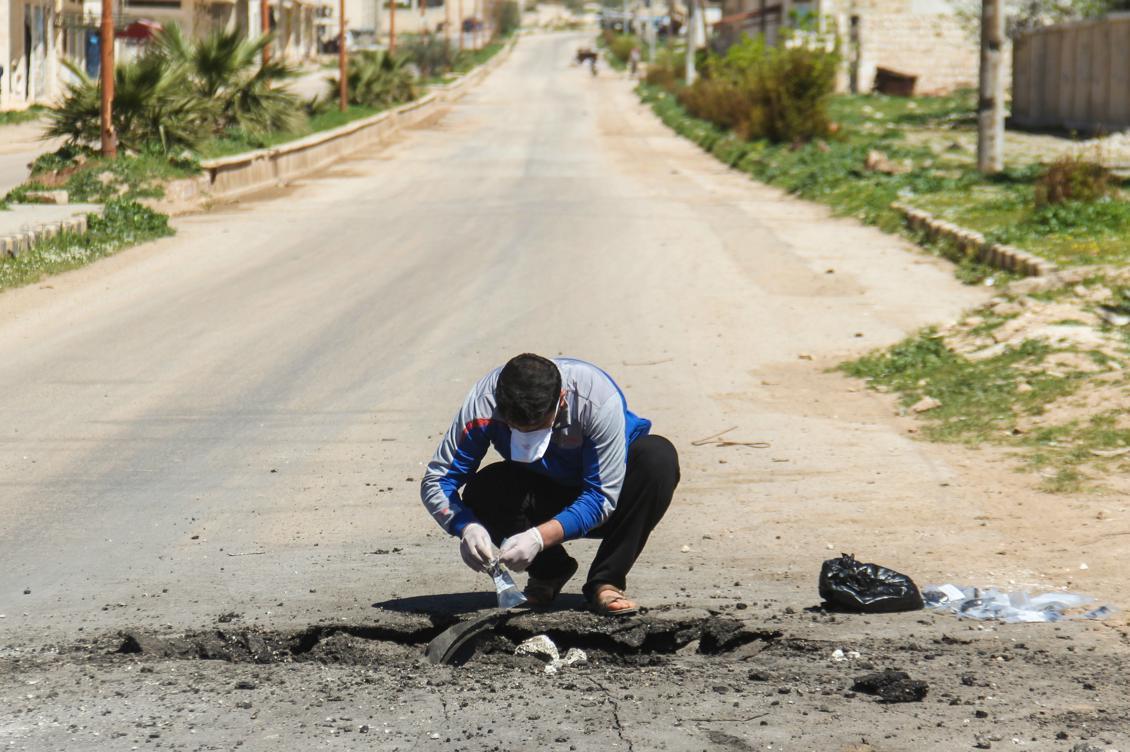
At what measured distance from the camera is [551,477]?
197 inches

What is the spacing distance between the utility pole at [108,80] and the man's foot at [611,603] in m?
15.7

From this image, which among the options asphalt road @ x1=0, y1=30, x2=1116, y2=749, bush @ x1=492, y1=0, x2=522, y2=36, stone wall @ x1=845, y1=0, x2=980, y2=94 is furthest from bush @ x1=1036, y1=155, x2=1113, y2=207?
bush @ x1=492, y1=0, x2=522, y2=36

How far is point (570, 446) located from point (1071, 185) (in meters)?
13.1

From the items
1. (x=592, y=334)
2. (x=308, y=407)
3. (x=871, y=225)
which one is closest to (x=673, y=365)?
(x=592, y=334)

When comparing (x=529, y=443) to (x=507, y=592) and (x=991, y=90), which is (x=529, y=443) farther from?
(x=991, y=90)

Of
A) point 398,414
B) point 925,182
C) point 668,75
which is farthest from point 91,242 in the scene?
point 668,75

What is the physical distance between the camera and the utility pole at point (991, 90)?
2088 cm

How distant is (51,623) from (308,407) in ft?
13.4

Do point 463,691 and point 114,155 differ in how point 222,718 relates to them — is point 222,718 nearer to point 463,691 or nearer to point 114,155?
point 463,691

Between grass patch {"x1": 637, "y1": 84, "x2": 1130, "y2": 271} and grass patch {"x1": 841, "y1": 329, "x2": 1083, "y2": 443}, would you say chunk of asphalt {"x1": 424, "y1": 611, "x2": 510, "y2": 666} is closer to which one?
grass patch {"x1": 841, "y1": 329, "x2": 1083, "y2": 443}

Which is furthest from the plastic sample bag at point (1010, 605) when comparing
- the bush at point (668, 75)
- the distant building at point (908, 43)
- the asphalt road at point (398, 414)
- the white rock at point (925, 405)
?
the bush at point (668, 75)

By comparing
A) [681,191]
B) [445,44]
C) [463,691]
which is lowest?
[463,691]

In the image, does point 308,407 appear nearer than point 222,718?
No

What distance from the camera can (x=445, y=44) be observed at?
237ft
